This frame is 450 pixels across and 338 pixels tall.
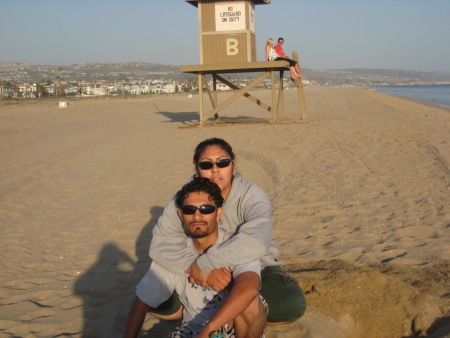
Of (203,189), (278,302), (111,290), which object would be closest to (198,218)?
(203,189)

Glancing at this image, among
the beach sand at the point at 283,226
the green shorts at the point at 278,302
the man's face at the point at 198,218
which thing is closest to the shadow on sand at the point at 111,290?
the beach sand at the point at 283,226

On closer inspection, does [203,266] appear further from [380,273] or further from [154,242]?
[380,273]

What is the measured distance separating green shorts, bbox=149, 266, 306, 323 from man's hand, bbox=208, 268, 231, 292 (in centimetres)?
36

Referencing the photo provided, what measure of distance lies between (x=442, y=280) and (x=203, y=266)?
2.17 metres

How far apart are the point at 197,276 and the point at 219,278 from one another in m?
0.13

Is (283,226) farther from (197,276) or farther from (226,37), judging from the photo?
(226,37)

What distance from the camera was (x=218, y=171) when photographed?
137 inches

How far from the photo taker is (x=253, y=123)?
55.2 ft

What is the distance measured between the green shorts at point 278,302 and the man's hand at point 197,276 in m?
0.26

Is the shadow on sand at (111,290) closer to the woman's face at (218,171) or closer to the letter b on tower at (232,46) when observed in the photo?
the woman's face at (218,171)

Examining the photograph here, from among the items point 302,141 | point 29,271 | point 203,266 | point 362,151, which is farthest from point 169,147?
point 203,266

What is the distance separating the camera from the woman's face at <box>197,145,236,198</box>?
348 centimetres

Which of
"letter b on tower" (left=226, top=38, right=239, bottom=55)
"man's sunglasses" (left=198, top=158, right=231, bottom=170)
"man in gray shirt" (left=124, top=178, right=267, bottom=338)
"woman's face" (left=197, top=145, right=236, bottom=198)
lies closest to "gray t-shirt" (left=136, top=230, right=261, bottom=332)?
"man in gray shirt" (left=124, top=178, right=267, bottom=338)

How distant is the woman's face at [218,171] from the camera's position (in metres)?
3.48
